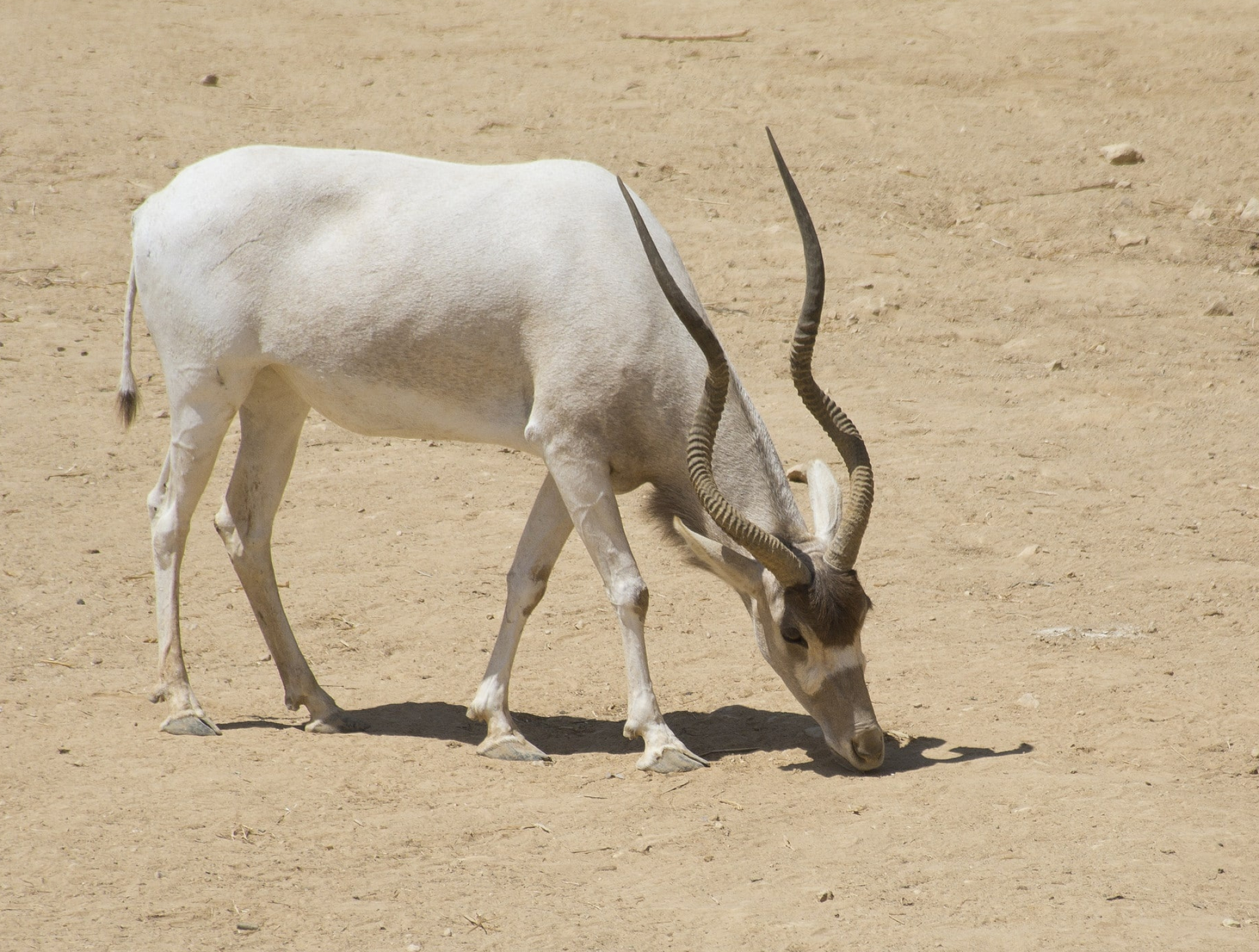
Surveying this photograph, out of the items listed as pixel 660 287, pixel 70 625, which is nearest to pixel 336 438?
pixel 70 625

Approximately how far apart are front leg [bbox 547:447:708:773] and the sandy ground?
17 centimetres

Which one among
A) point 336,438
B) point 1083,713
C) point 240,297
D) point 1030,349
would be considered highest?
point 240,297

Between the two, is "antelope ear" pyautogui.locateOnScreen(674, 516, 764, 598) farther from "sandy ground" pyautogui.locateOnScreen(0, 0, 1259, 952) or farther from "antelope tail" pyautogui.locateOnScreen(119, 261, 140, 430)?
"antelope tail" pyautogui.locateOnScreen(119, 261, 140, 430)

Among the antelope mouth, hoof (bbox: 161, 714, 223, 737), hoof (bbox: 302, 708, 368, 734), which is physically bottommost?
hoof (bbox: 302, 708, 368, 734)

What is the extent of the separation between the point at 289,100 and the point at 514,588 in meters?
10.3

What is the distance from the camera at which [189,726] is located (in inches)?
247

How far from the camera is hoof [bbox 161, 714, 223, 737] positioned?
626cm

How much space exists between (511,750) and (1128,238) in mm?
8884

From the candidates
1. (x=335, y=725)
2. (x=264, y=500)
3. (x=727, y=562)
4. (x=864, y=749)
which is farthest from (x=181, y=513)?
(x=864, y=749)

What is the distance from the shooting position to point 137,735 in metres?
6.21

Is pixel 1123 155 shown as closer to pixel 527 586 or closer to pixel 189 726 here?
pixel 527 586

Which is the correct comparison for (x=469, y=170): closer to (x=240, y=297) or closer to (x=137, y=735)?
(x=240, y=297)

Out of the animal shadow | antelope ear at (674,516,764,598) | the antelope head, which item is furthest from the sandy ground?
antelope ear at (674,516,764,598)

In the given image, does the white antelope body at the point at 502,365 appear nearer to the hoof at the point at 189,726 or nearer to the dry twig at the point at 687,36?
the hoof at the point at 189,726
